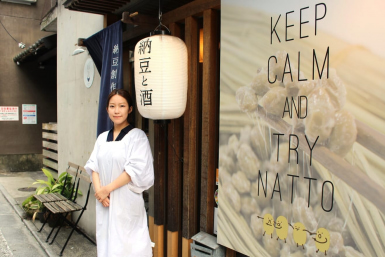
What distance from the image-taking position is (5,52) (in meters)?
14.2

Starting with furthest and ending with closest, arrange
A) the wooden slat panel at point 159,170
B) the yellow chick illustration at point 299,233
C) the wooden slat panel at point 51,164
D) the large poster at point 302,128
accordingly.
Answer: the wooden slat panel at point 51,164 → the wooden slat panel at point 159,170 → the yellow chick illustration at point 299,233 → the large poster at point 302,128

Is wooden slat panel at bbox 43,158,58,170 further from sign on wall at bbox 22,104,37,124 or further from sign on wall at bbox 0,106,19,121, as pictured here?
sign on wall at bbox 0,106,19,121

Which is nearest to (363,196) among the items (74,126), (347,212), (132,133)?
(347,212)

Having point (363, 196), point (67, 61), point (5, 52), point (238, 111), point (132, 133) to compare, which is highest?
point (5, 52)

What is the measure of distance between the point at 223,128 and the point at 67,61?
5.58 meters

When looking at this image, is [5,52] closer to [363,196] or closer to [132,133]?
[132,133]

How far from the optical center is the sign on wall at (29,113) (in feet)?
47.9

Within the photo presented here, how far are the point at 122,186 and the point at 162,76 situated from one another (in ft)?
4.54

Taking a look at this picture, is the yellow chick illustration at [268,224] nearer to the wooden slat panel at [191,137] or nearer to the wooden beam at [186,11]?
the wooden slat panel at [191,137]

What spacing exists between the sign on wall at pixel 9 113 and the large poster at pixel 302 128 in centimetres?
1344

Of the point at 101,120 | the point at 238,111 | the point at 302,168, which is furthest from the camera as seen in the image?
the point at 101,120

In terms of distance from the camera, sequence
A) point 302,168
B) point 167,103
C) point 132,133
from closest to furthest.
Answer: point 302,168
point 167,103
point 132,133

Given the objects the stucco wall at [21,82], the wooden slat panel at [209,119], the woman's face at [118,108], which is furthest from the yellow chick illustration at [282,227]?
the stucco wall at [21,82]

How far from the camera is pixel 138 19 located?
425 centimetres
